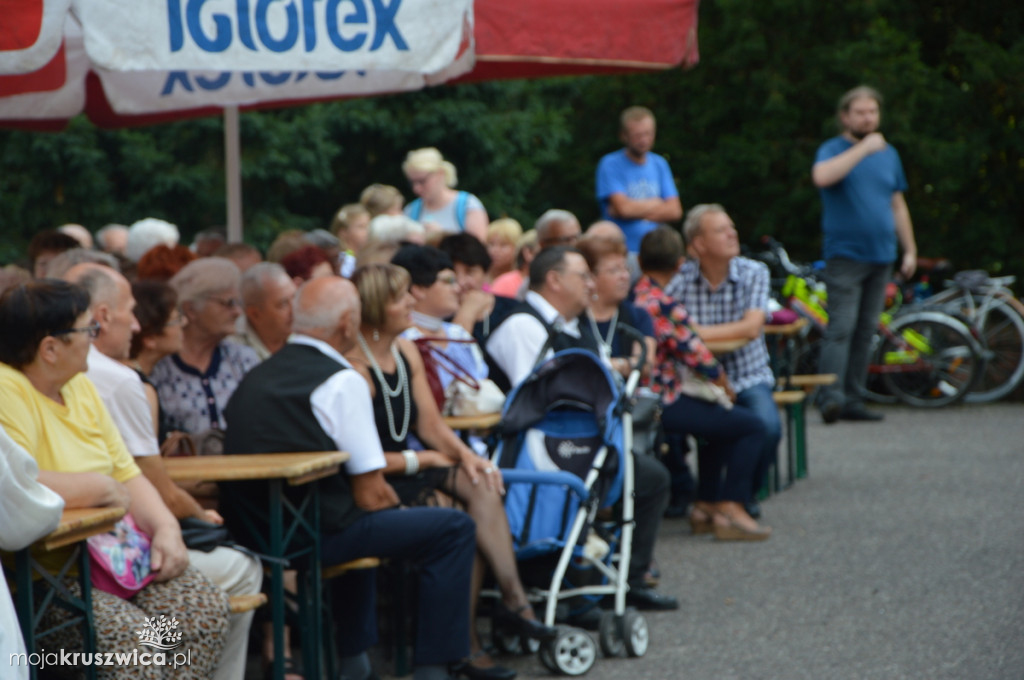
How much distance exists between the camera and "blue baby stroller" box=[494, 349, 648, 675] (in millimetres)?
5941

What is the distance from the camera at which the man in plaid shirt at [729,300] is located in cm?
845

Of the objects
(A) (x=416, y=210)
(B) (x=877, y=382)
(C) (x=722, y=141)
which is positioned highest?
(C) (x=722, y=141)

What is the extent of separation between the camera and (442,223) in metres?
10.5

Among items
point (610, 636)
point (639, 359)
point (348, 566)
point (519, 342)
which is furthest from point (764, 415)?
point (348, 566)

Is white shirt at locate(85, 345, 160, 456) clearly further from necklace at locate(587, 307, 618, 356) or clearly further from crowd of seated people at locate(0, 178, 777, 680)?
necklace at locate(587, 307, 618, 356)

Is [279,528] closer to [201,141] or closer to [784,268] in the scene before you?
[784,268]

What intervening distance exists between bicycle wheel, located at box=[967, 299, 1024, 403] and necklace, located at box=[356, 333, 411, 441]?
26.7 feet

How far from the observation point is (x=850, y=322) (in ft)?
38.3

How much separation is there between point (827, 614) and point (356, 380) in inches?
98.5

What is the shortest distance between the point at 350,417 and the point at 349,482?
27 cm

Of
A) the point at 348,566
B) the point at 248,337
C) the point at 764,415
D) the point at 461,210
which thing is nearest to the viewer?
the point at 348,566

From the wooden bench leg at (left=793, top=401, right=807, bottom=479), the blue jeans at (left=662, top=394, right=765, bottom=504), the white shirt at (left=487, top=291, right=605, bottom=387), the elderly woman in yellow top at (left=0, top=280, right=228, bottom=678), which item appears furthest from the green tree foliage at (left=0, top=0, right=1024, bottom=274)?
the elderly woman in yellow top at (left=0, top=280, right=228, bottom=678)

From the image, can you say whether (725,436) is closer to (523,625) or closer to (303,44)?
(523,625)

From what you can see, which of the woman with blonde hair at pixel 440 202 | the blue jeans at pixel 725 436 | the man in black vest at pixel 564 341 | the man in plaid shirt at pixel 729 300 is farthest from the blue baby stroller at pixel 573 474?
the woman with blonde hair at pixel 440 202
